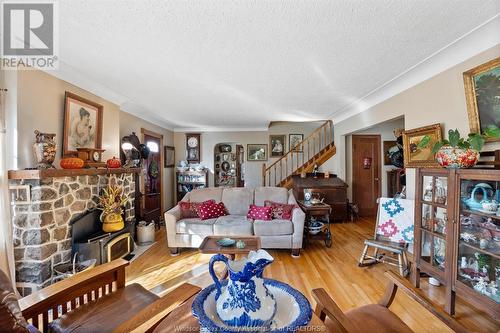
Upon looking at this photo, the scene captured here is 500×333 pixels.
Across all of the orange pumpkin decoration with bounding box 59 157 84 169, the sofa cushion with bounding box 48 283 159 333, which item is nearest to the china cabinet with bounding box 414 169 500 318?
the sofa cushion with bounding box 48 283 159 333

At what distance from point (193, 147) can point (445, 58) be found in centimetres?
557

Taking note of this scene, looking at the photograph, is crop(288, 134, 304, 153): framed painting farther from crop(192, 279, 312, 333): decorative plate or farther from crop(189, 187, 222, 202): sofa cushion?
crop(192, 279, 312, 333): decorative plate

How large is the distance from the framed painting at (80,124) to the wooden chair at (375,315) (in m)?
2.98

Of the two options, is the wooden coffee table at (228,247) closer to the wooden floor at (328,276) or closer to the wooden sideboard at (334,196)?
the wooden floor at (328,276)

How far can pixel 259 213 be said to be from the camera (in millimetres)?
3369

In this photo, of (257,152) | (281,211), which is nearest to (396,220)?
(281,211)

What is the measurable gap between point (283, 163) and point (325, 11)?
16.0 feet

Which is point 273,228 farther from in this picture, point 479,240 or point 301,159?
point 301,159

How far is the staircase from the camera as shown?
5.78m

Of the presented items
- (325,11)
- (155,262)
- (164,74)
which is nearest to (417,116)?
(325,11)

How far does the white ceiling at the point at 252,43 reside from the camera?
1477 millimetres

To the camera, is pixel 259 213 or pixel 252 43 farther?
pixel 259 213

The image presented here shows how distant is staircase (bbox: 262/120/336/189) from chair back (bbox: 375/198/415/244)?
9.66ft

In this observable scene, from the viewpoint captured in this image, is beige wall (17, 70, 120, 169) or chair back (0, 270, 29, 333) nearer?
chair back (0, 270, 29, 333)
